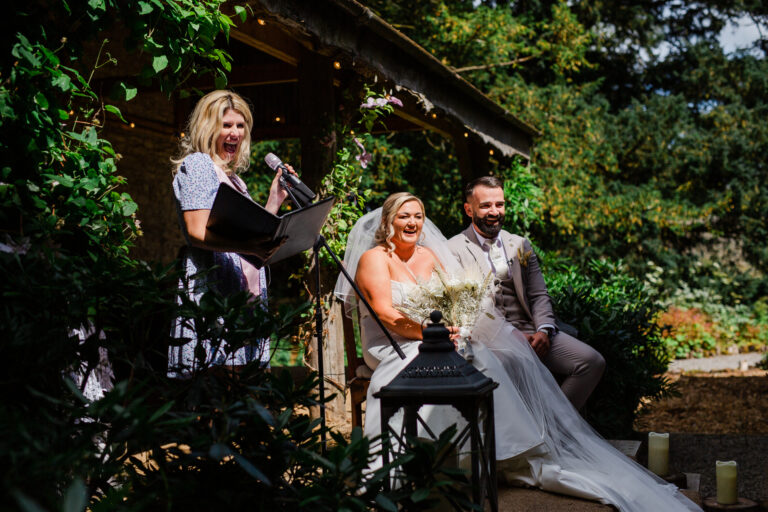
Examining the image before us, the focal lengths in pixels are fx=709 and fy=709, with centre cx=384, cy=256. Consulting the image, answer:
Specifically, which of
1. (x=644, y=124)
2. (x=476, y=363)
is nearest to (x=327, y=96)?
(x=476, y=363)

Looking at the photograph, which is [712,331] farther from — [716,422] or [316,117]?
[316,117]

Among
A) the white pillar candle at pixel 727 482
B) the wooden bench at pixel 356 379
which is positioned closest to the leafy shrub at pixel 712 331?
the white pillar candle at pixel 727 482

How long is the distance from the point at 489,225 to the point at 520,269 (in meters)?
0.36

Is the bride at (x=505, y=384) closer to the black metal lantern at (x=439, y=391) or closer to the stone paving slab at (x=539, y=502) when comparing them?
the stone paving slab at (x=539, y=502)

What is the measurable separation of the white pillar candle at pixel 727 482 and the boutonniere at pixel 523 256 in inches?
66.4

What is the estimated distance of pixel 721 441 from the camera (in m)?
6.04

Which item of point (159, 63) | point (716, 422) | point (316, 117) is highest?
point (316, 117)

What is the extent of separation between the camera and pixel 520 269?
4.73 metres

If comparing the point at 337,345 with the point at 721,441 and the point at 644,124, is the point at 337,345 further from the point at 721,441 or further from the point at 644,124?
the point at 644,124

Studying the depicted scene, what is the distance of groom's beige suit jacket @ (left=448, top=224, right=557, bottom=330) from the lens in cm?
463

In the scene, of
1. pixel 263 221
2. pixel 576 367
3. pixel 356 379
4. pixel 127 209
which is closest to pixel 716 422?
pixel 576 367

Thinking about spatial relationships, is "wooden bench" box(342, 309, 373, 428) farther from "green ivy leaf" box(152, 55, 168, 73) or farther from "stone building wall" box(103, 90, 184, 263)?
"stone building wall" box(103, 90, 184, 263)

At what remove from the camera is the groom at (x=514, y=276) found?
445cm

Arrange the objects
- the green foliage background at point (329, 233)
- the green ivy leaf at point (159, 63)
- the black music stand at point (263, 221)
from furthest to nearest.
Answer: the green ivy leaf at point (159, 63) → the black music stand at point (263, 221) → the green foliage background at point (329, 233)
